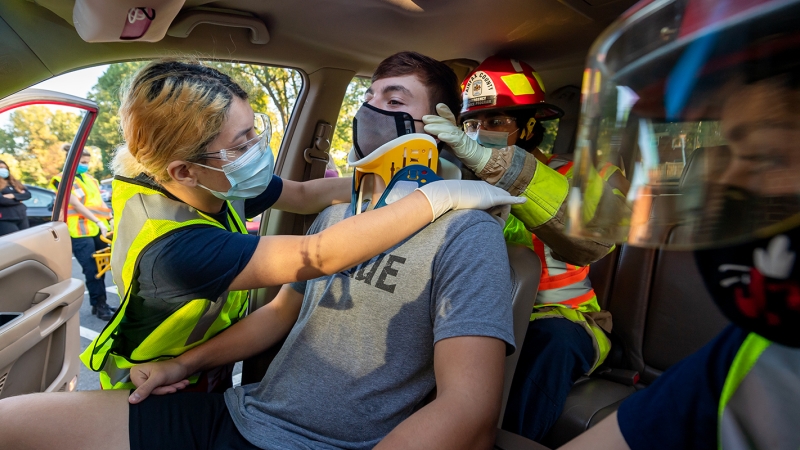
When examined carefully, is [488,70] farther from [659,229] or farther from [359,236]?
[659,229]

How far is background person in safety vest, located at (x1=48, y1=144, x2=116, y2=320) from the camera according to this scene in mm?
5111

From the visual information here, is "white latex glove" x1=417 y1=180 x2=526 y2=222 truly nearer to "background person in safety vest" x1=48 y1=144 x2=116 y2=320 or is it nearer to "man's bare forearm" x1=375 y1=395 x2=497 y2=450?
"man's bare forearm" x1=375 y1=395 x2=497 y2=450

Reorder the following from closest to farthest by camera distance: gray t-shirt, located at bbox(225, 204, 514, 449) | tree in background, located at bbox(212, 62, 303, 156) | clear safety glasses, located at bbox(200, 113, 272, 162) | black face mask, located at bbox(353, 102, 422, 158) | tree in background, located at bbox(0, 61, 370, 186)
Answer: gray t-shirt, located at bbox(225, 204, 514, 449), clear safety glasses, located at bbox(200, 113, 272, 162), black face mask, located at bbox(353, 102, 422, 158), tree in background, located at bbox(0, 61, 370, 186), tree in background, located at bbox(212, 62, 303, 156)

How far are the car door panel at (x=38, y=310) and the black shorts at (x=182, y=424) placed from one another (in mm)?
920

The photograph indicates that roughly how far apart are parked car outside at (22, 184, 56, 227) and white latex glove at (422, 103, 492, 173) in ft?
9.49

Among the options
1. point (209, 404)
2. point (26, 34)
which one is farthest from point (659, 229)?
point (26, 34)

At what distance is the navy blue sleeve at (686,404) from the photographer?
2.22ft

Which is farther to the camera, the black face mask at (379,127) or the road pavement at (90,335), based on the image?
the road pavement at (90,335)

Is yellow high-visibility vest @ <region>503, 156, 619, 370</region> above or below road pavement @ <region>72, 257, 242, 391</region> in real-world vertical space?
above

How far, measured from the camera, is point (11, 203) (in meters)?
3.38

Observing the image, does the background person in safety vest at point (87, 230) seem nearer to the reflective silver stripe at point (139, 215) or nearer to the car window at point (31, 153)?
the car window at point (31, 153)

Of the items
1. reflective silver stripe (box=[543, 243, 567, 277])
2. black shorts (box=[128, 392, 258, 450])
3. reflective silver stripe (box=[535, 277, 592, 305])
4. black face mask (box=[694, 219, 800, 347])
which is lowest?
black shorts (box=[128, 392, 258, 450])

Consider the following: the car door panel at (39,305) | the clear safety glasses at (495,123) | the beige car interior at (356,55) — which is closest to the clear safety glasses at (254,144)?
the beige car interior at (356,55)

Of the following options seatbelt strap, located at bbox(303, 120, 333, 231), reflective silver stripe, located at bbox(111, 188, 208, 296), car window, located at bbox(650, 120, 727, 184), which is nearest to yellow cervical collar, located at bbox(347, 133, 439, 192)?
reflective silver stripe, located at bbox(111, 188, 208, 296)
